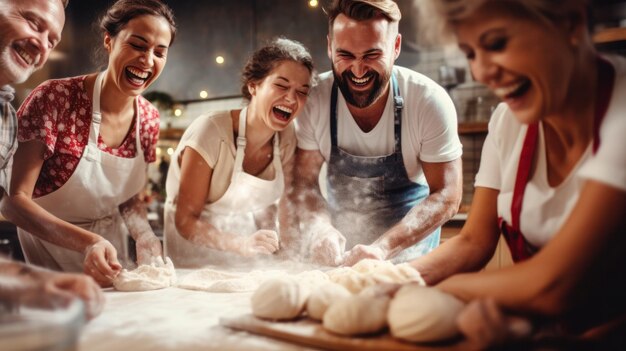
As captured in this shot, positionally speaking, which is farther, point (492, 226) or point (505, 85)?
point (492, 226)

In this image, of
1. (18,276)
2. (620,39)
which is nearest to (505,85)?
(620,39)

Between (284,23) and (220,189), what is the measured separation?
Answer: 627 mm

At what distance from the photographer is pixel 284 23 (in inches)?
74.2

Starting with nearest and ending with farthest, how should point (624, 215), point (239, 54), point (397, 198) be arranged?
point (624, 215), point (397, 198), point (239, 54)

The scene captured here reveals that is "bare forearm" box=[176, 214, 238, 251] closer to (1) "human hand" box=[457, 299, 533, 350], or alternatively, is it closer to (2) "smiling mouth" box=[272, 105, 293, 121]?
(2) "smiling mouth" box=[272, 105, 293, 121]

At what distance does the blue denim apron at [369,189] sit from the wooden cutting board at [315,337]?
759mm

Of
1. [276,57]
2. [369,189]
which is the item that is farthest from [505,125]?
[276,57]

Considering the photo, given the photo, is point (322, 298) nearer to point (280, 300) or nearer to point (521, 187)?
point (280, 300)

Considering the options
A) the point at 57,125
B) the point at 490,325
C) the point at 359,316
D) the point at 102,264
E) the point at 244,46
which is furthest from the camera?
the point at 244,46

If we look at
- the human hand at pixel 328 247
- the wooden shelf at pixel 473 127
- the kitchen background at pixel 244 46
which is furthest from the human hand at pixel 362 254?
the wooden shelf at pixel 473 127

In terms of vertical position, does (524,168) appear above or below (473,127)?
below

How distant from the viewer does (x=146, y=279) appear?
1.41m

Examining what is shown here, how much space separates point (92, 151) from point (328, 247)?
0.78m

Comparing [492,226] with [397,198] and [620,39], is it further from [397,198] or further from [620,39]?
[397,198]
